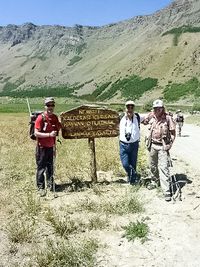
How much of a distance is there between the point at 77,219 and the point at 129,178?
3.16m

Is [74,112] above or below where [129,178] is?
above

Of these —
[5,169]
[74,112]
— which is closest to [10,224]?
[74,112]

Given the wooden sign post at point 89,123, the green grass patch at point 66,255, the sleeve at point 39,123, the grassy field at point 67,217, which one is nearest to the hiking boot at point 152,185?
the grassy field at point 67,217

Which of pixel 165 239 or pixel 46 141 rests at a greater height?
pixel 46 141

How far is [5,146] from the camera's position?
76.2 ft

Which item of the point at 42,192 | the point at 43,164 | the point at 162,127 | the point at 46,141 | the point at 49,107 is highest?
the point at 49,107

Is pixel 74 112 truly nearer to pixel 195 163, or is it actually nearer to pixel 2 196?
pixel 2 196

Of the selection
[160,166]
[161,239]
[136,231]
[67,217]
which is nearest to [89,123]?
[160,166]

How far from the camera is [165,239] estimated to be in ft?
27.4

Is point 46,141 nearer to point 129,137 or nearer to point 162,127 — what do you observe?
point 129,137

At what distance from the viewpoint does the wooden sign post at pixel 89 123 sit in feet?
40.7

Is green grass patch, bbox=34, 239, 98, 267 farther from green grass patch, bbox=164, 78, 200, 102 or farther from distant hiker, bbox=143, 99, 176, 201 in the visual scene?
green grass patch, bbox=164, 78, 200, 102

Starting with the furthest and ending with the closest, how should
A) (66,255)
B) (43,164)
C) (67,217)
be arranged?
1. (43,164)
2. (67,217)
3. (66,255)

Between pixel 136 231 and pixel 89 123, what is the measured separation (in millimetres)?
4447
